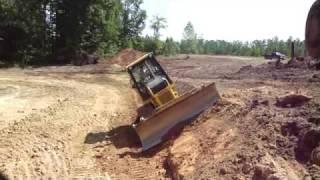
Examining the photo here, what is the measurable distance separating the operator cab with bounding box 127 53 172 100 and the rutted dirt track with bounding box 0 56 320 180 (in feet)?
4.19

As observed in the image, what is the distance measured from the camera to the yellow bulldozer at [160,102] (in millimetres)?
12906

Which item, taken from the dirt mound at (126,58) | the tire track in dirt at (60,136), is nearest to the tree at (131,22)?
the dirt mound at (126,58)

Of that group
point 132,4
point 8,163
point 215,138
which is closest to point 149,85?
point 215,138

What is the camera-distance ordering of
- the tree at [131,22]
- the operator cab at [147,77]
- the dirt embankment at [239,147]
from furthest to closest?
the tree at [131,22]
the operator cab at [147,77]
the dirt embankment at [239,147]

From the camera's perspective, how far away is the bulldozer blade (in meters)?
12.9

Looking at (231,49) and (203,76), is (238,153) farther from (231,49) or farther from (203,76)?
(231,49)

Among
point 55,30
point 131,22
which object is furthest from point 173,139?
point 131,22

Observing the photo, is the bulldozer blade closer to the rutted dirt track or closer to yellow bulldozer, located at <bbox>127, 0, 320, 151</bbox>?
yellow bulldozer, located at <bbox>127, 0, 320, 151</bbox>

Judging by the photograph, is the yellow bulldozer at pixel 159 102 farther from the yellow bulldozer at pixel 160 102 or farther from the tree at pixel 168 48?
the tree at pixel 168 48

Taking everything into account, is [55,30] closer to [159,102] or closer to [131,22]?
[131,22]

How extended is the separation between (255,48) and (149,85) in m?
56.3

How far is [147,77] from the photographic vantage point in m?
14.4

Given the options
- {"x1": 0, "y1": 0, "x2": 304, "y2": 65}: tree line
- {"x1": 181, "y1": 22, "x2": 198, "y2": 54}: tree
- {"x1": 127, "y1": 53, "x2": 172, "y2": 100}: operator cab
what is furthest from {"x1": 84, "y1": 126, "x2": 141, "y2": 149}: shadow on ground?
{"x1": 181, "y1": 22, "x2": 198, "y2": 54}: tree

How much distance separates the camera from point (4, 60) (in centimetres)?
3669
